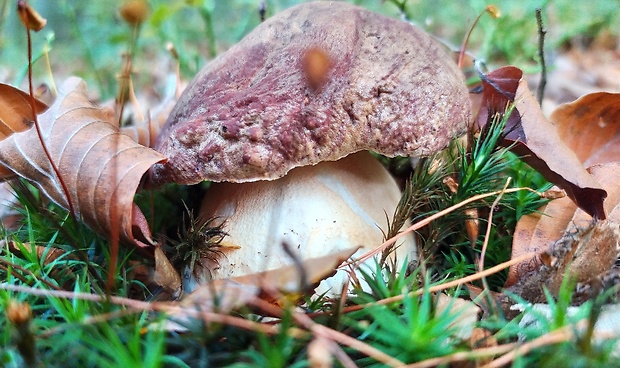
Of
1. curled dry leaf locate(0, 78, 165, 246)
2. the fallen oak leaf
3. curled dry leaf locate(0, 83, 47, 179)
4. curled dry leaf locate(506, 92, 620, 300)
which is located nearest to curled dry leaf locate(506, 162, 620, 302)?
curled dry leaf locate(506, 92, 620, 300)

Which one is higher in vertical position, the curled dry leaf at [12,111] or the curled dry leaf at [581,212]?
the curled dry leaf at [12,111]

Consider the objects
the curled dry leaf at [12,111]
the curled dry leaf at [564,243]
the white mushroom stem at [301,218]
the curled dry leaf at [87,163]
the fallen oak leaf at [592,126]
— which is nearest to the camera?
the curled dry leaf at [564,243]

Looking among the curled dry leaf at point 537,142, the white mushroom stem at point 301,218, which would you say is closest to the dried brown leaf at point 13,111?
the white mushroom stem at point 301,218

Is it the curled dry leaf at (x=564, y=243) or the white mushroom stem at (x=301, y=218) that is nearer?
the curled dry leaf at (x=564, y=243)

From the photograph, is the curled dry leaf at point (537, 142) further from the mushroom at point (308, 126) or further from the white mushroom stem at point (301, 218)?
the white mushroom stem at point (301, 218)

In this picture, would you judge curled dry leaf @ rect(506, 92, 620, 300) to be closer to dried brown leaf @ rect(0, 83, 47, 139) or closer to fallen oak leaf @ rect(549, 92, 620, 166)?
fallen oak leaf @ rect(549, 92, 620, 166)

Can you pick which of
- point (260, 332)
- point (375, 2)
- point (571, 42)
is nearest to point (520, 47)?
point (571, 42)
